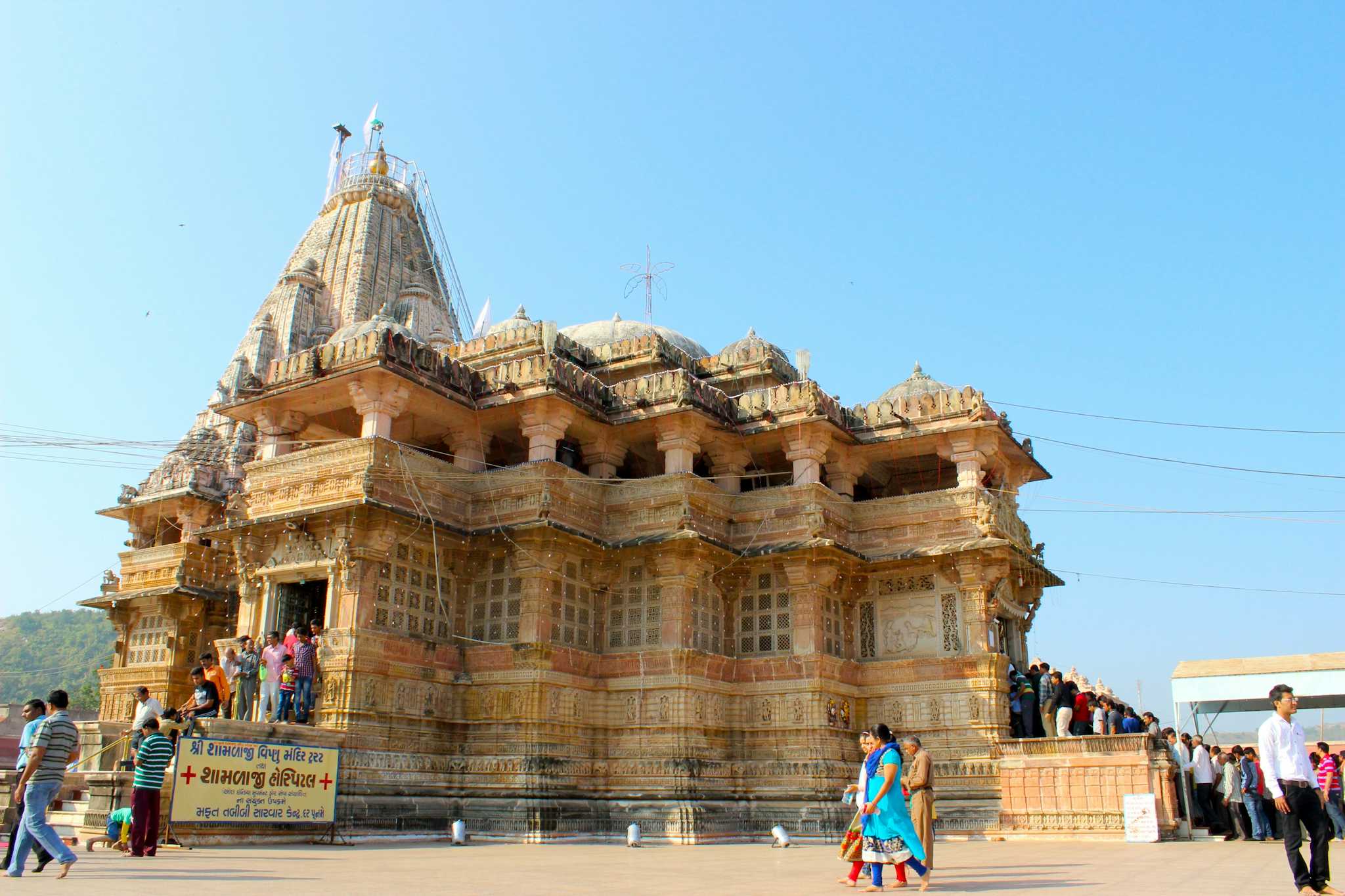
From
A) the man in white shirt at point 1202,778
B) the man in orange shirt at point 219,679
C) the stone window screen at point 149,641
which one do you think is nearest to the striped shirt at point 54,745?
the man in orange shirt at point 219,679

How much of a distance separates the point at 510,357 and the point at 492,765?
10711 mm

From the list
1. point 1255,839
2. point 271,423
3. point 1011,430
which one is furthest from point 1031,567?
point 271,423

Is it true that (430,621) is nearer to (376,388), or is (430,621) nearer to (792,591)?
(376,388)

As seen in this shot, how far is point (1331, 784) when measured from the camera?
16.2 meters

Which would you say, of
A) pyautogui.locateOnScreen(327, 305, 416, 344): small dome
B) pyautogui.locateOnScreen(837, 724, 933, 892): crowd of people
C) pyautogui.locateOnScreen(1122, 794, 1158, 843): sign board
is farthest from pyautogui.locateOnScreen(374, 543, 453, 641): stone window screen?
pyautogui.locateOnScreen(1122, 794, 1158, 843): sign board

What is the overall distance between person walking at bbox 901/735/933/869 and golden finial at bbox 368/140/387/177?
43156 millimetres

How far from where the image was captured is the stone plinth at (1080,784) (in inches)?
727

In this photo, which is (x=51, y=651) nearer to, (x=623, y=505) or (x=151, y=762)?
(x=623, y=505)

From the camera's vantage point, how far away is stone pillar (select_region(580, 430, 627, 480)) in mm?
24641

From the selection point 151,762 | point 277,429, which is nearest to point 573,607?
point 277,429

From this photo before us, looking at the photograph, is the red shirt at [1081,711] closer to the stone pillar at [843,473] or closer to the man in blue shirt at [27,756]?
the stone pillar at [843,473]

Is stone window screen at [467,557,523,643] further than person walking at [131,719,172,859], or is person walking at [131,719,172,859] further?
stone window screen at [467,557,523,643]

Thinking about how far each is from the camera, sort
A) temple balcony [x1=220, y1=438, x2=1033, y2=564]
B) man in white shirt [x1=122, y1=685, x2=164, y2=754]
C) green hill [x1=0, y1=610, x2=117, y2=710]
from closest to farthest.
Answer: man in white shirt [x1=122, y1=685, x2=164, y2=754]
temple balcony [x1=220, y1=438, x2=1033, y2=564]
green hill [x1=0, y1=610, x2=117, y2=710]

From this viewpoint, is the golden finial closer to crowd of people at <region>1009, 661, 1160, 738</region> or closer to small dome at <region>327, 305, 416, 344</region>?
small dome at <region>327, 305, 416, 344</region>
